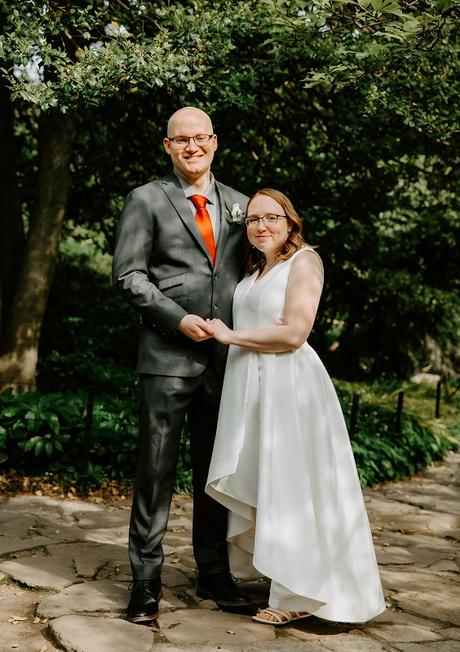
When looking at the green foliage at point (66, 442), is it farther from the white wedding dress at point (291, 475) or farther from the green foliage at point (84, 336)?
the white wedding dress at point (291, 475)

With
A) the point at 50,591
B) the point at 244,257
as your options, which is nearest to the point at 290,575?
the point at 50,591

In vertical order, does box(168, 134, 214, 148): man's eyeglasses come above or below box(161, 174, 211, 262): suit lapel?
above

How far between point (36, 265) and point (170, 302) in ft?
14.3

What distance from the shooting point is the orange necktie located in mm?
3934

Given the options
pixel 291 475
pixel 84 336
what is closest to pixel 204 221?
pixel 291 475

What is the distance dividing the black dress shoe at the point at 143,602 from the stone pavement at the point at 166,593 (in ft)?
0.19

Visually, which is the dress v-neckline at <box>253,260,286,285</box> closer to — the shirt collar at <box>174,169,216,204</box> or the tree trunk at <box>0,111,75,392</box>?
the shirt collar at <box>174,169,216,204</box>

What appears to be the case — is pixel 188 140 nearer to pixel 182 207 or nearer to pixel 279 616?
pixel 182 207

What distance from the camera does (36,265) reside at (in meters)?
7.70

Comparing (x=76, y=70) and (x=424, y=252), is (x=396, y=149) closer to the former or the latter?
(x=76, y=70)

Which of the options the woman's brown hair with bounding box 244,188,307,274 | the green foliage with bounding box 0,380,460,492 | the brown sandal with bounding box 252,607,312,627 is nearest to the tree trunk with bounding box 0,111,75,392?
the green foliage with bounding box 0,380,460,492

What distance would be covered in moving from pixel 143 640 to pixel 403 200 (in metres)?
7.30

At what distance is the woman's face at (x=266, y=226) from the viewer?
3.78 metres

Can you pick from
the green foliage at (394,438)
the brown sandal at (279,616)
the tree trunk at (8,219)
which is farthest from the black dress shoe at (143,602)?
the tree trunk at (8,219)
